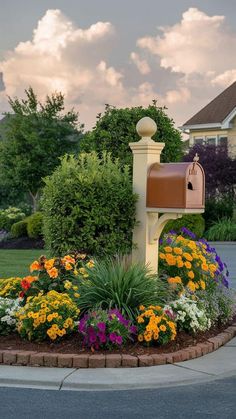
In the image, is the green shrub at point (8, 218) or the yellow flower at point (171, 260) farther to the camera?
the green shrub at point (8, 218)

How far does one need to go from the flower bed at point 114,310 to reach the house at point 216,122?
23.9 meters

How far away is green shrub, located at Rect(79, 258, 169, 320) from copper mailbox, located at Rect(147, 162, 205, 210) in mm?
962

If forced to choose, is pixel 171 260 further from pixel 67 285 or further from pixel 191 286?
pixel 67 285

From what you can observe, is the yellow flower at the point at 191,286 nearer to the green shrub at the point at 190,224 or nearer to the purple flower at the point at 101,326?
the purple flower at the point at 101,326

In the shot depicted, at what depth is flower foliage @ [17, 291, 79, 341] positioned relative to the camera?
7081 millimetres

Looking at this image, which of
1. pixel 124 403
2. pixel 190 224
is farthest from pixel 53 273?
pixel 190 224

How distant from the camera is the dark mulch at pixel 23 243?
22359 millimetres

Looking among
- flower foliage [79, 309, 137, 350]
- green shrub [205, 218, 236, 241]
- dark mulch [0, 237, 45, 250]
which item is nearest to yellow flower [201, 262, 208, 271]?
flower foliage [79, 309, 137, 350]

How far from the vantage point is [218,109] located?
3444 cm

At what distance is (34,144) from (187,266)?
22.9m

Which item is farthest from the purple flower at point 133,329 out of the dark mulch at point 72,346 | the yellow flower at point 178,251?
the yellow flower at point 178,251

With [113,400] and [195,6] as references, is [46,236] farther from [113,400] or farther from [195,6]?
[195,6]

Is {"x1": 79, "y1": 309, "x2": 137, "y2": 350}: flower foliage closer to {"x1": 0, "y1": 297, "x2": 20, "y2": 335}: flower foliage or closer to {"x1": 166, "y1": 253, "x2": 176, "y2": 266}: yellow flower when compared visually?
{"x1": 0, "y1": 297, "x2": 20, "y2": 335}: flower foliage

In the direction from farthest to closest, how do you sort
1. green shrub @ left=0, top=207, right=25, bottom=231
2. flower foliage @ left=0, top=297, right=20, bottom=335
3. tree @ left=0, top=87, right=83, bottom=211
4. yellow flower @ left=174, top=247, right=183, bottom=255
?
tree @ left=0, top=87, right=83, bottom=211 < green shrub @ left=0, top=207, right=25, bottom=231 < yellow flower @ left=174, top=247, right=183, bottom=255 < flower foliage @ left=0, top=297, right=20, bottom=335
